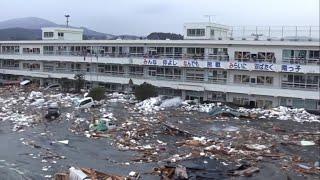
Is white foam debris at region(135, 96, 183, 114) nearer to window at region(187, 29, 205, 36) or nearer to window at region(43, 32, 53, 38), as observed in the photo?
window at region(187, 29, 205, 36)

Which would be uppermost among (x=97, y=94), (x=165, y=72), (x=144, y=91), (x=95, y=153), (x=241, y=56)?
(x=241, y=56)

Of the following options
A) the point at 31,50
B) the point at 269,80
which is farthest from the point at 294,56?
the point at 31,50

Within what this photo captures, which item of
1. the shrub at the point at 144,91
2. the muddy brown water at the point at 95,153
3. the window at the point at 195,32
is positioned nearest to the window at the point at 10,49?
the window at the point at 195,32

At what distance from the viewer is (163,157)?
26.7 m

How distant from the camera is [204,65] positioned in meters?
49.3

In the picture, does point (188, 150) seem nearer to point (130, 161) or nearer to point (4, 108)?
point (130, 161)

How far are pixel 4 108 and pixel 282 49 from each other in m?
25.0

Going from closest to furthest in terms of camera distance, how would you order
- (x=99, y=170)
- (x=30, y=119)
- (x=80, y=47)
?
(x=99, y=170) → (x=30, y=119) → (x=80, y=47)

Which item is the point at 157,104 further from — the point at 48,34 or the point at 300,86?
the point at 48,34

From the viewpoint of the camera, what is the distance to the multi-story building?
145 feet

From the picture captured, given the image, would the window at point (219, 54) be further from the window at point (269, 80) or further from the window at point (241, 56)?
the window at point (269, 80)

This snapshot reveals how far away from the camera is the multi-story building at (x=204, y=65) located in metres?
44.2

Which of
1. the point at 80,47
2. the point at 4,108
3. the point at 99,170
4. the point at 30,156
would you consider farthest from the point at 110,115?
the point at 80,47

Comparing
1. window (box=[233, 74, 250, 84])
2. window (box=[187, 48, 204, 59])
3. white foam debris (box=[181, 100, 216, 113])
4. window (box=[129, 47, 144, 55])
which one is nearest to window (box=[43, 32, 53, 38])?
window (box=[129, 47, 144, 55])
